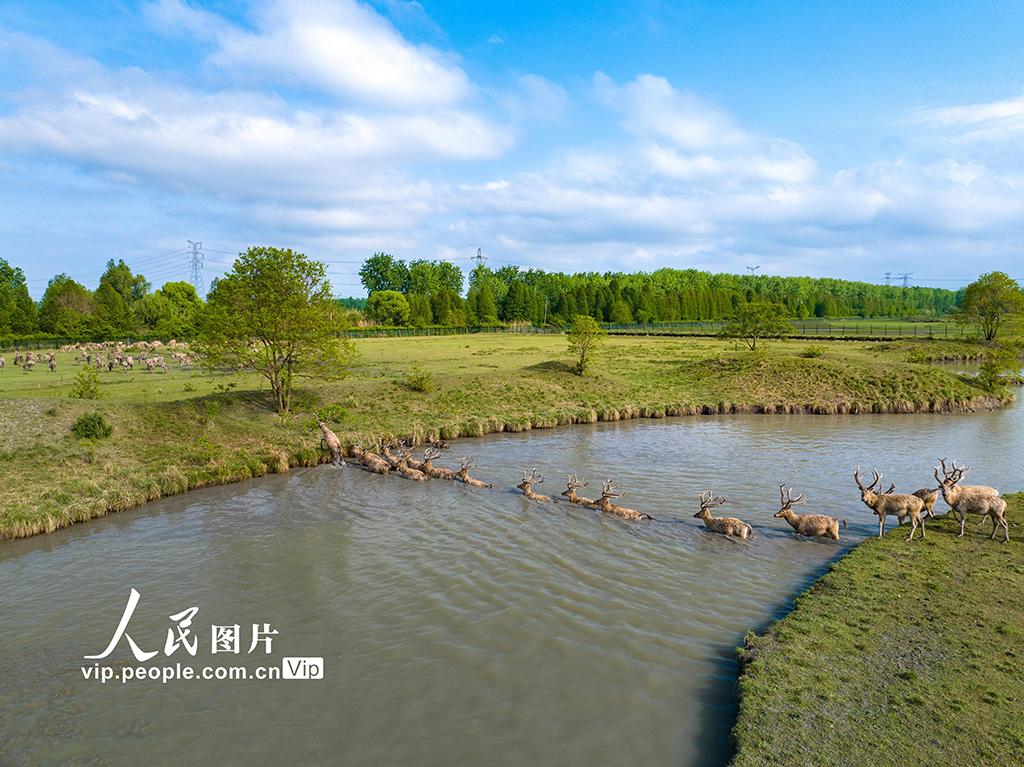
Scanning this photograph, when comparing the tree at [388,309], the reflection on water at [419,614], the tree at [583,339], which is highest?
the tree at [388,309]

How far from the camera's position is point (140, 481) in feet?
60.9

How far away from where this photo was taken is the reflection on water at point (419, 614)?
25.0 feet

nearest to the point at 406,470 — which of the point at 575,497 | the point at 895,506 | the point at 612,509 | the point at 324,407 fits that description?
the point at 575,497

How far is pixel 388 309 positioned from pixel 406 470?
4510 inches

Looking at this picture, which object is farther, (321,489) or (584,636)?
(321,489)

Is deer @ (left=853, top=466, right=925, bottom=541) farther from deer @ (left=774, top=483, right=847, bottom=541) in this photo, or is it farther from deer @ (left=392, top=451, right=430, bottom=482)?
deer @ (left=392, top=451, right=430, bottom=482)

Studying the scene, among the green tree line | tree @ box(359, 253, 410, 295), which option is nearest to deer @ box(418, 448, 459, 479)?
the green tree line

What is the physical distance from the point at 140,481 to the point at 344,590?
11103mm

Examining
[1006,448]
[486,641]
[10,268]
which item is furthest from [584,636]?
[10,268]

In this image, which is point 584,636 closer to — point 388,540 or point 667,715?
point 667,715

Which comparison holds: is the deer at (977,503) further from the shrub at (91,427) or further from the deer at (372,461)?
the shrub at (91,427)

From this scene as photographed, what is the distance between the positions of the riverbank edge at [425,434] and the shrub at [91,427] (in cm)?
325

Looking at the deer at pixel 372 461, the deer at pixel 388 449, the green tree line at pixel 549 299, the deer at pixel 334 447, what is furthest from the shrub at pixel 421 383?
the green tree line at pixel 549 299

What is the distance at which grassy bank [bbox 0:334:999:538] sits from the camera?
18234mm
